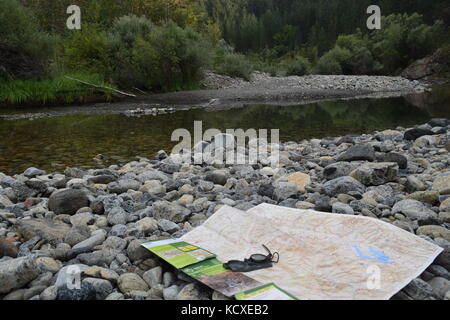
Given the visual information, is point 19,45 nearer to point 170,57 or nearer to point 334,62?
point 170,57

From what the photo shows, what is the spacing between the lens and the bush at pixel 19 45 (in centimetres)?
1212

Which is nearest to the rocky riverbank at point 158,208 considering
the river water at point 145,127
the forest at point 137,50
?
the river water at point 145,127

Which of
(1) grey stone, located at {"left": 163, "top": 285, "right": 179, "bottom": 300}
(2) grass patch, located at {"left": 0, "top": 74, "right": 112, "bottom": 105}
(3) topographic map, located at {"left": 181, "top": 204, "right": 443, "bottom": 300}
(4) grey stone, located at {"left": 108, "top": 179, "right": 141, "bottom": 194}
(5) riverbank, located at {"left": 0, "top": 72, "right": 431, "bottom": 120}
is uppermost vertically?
(2) grass patch, located at {"left": 0, "top": 74, "right": 112, "bottom": 105}

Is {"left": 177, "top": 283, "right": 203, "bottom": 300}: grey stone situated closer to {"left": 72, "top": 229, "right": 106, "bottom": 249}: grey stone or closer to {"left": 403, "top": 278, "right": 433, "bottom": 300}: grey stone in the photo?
{"left": 72, "top": 229, "right": 106, "bottom": 249}: grey stone

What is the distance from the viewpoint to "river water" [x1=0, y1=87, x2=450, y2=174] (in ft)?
18.4

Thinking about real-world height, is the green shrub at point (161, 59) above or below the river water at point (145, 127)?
above

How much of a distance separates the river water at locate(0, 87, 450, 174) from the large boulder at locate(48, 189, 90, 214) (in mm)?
1887

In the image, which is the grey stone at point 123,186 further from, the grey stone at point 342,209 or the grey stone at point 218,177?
the grey stone at point 342,209

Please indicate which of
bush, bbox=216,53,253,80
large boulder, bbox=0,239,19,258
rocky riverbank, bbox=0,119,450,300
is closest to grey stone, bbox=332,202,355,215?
rocky riverbank, bbox=0,119,450,300

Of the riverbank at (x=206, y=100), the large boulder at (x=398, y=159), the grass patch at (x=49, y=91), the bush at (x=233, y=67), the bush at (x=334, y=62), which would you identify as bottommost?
the large boulder at (x=398, y=159)

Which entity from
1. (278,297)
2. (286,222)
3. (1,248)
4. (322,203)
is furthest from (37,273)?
(322,203)

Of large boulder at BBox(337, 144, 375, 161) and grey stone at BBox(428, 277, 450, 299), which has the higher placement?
large boulder at BBox(337, 144, 375, 161)

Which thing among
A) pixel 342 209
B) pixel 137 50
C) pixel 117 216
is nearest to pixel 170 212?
pixel 117 216

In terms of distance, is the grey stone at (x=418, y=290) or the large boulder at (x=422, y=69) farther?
the large boulder at (x=422, y=69)
